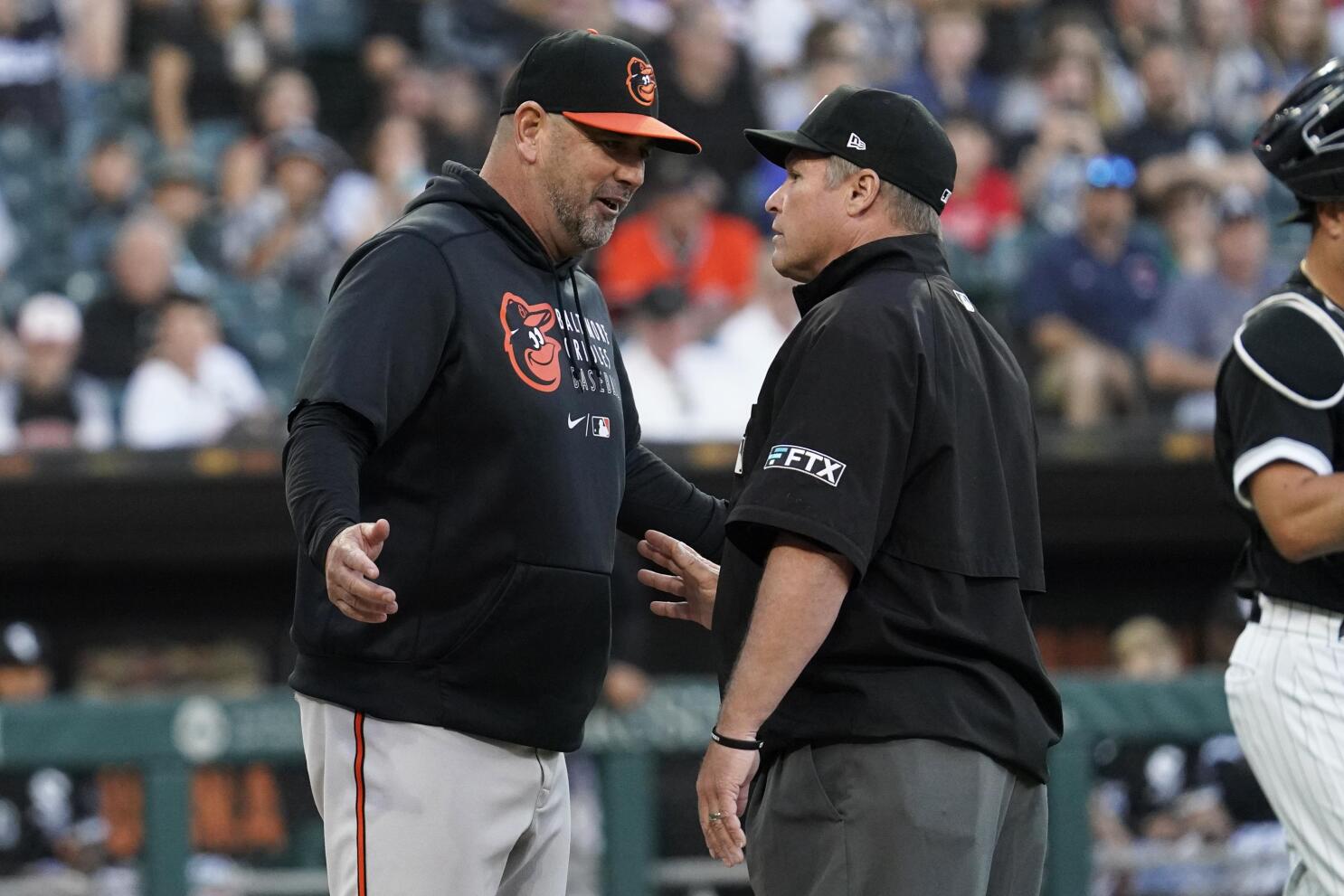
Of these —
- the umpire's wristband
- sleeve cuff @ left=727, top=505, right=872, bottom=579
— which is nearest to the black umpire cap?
sleeve cuff @ left=727, top=505, right=872, bottom=579

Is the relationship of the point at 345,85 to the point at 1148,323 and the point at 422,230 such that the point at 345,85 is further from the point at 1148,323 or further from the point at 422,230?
the point at 422,230

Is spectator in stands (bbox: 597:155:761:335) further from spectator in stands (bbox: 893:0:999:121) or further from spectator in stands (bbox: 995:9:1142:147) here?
spectator in stands (bbox: 995:9:1142:147)

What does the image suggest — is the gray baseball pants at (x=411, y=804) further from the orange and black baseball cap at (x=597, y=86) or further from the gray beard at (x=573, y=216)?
the orange and black baseball cap at (x=597, y=86)

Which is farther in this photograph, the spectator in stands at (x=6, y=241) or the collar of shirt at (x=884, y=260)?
the spectator in stands at (x=6, y=241)

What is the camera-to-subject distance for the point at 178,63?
8.45 metres

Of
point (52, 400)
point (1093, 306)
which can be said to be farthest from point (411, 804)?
point (1093, 306)

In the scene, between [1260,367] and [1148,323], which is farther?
[1148,323]

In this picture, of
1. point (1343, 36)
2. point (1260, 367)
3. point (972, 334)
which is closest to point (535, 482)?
point (972, 334)

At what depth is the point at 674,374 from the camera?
762 centimetres

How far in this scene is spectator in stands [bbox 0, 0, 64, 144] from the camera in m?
8.18

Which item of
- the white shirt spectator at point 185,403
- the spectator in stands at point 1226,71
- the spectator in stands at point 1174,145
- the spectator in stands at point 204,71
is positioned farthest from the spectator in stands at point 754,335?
the spectator in stands at point 1226,71

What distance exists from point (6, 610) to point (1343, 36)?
781cm

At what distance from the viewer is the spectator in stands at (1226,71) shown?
31.0 feet

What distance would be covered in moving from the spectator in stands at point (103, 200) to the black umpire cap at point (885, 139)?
5380 millimetres
